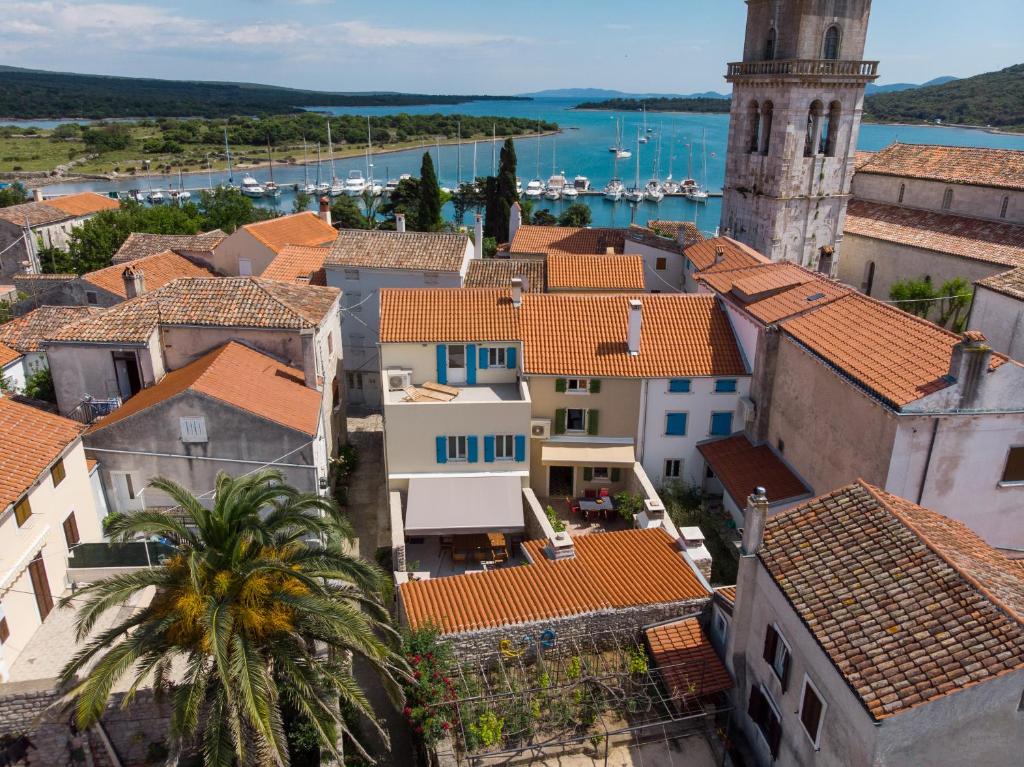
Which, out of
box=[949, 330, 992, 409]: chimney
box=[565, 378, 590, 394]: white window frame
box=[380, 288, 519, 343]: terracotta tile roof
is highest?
box=[949, 330, 992, 409]: chimney

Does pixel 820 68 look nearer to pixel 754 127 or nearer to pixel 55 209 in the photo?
pixel 754 127

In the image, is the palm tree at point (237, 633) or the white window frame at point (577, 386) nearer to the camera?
the palm tree at point (237, 633)

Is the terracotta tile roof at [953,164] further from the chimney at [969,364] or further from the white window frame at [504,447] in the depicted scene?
the white window frame at [504,447]

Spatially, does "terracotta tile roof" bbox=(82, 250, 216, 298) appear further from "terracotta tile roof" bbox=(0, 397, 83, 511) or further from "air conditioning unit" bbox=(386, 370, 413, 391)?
"terracotta tile roof" bbox=(0, 397, 83, 511)

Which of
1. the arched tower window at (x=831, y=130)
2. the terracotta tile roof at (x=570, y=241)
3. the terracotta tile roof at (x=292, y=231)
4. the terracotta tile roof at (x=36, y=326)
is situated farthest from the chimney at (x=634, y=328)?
the terracotta tile roof at (x=292, y=231)

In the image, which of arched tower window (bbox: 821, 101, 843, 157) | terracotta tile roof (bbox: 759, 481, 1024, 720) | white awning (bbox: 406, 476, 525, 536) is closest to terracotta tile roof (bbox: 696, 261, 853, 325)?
white awning (bbox: 406, 476, 525, 536)

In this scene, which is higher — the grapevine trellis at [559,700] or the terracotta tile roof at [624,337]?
the terracotta tile roof at [624,337]
